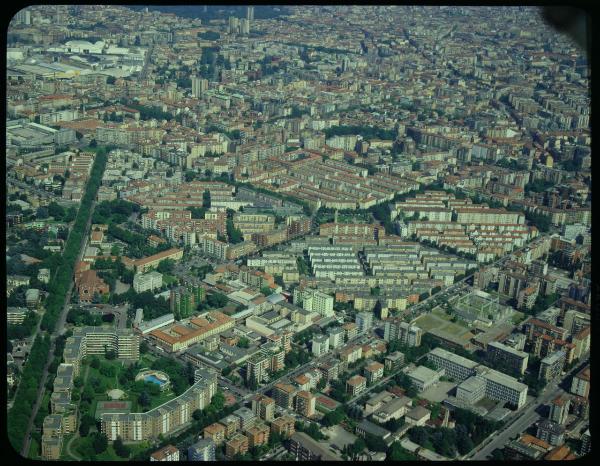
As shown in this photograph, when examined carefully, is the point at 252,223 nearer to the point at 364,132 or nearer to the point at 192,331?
the point at 192,331

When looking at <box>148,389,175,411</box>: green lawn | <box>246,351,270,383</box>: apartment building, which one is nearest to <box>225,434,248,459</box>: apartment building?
<box>148,389,175,411</box>: green lawn

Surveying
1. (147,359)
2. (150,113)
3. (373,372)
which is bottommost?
(147,359)

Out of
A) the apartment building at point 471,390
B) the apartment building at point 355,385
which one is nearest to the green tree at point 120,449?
the apartment building at point 355,385

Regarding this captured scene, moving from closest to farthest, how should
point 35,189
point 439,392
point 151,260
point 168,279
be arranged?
point 439,392 → point 168,279 → point 151,260 → point 35,189

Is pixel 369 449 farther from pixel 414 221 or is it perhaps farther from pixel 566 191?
pixel 566 191

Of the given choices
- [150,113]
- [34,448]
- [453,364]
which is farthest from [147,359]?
[150,113]

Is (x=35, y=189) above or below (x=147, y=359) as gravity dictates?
above

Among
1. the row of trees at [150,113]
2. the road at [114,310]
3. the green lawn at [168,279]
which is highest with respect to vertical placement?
the row of trees at [150,113]

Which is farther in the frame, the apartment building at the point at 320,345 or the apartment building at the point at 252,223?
the apartment building at the point at 252,223

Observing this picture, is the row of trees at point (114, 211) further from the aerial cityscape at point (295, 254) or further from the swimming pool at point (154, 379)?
the swimming pool at point (154, 379)
